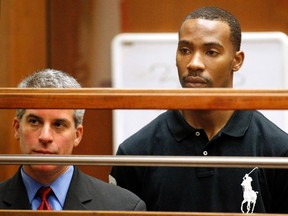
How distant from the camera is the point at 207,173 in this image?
2420 millimetres

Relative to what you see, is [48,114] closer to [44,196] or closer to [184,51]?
[44,196]

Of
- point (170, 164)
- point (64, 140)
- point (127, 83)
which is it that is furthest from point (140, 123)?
point (170, 164)

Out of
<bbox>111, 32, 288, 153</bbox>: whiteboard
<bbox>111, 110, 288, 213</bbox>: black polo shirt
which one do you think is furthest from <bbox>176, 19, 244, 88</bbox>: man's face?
<bbox>111, 32, 288, 153</bbox>: whiteboard

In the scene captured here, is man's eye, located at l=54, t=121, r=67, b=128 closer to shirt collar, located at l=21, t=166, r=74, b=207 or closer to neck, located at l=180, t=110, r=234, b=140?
shirt collar, located at l=21, t=166, r=74, b=207

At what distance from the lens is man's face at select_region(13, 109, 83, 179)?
2.35 metres

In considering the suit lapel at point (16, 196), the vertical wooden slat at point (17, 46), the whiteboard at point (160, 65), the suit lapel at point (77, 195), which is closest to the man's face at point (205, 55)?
the suit lapel at point (77, 195)

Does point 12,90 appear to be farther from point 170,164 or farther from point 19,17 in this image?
point 19,17

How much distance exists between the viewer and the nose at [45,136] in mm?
2340

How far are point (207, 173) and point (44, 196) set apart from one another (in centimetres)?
42

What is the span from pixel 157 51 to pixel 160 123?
1.06 meters

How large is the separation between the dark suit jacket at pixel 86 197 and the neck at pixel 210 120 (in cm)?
29

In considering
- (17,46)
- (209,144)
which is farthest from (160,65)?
(209,144)

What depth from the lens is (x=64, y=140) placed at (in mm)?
2406

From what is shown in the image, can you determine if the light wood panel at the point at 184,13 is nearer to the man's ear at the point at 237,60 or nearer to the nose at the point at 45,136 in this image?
the man's ear at the point at 237,60
